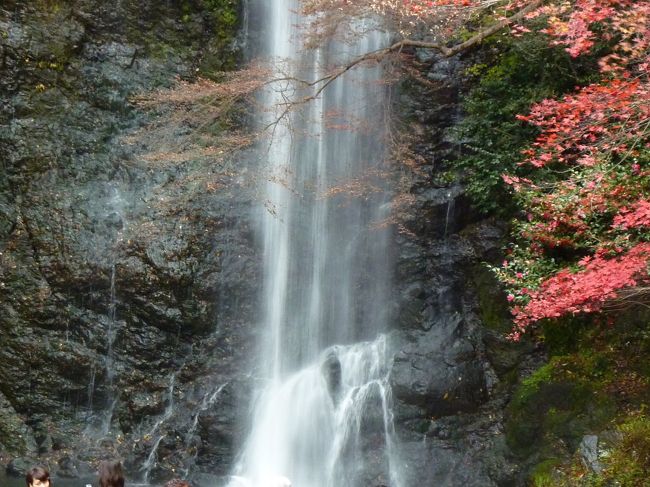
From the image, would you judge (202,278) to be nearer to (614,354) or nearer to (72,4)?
(72,4)

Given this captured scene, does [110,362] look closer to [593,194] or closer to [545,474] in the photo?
[545,474]

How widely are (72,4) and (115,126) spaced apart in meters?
2.44

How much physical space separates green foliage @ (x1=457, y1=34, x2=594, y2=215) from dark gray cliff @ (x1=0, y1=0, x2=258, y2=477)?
4078 millimetres

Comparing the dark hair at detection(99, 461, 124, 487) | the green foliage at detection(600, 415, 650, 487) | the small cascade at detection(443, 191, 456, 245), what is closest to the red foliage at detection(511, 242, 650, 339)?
the green foliage at detection(600, 415, 650, 487)

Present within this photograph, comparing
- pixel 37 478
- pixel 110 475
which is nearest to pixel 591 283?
pixel 110 475

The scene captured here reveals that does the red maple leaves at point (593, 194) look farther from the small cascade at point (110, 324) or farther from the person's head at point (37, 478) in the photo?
the small cascade at point (110, 324)

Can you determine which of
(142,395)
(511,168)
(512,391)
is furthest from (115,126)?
(512,391)

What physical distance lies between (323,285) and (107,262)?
372 cm

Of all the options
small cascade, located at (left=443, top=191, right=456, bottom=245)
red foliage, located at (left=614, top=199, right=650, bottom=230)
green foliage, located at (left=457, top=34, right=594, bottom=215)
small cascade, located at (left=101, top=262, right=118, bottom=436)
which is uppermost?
green foliage, located at (left=457, top=34, right=594, bottom=215)

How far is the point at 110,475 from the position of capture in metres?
3.71

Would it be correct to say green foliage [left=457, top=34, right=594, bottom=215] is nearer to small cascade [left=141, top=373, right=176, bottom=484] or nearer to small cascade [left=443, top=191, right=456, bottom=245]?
small cascade [left=443, top=191, right=456, bottom=245]

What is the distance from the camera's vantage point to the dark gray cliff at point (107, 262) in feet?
35.2

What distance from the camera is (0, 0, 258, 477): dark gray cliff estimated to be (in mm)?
10719

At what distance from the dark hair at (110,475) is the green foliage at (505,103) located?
26.0ft
